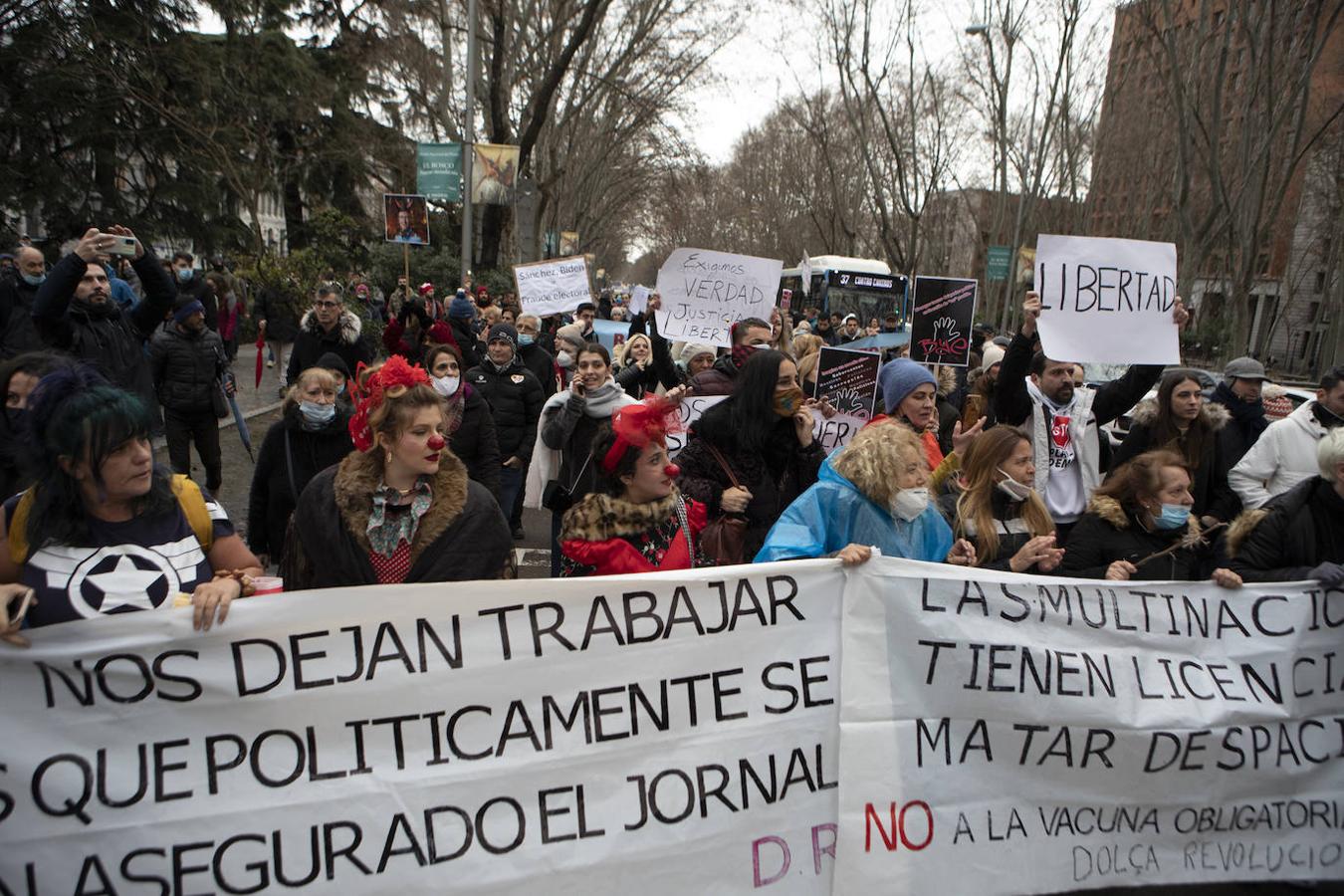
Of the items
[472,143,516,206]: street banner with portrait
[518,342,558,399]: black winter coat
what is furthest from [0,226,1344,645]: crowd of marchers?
[472,143,516,206]: street banner with portrait

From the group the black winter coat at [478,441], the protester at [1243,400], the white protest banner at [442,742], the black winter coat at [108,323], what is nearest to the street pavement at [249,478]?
the black winter coat at [478,441]

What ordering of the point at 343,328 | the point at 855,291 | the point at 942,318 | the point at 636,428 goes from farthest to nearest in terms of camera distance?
the point at 855,291 → the point at 942,318 → the point at 343,328 → the point at 636,428

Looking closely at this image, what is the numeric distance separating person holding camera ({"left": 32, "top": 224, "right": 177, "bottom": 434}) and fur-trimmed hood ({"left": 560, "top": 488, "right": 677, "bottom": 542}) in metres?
2.78

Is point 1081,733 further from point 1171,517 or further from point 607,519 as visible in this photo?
point 607,519

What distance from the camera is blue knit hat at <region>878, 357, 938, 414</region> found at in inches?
170

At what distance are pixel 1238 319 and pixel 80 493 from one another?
60.0 feet

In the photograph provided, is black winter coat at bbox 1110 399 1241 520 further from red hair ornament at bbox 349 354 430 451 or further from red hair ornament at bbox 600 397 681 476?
red hair ornament at bbox 349 354 430 451

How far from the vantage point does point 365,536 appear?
2.78 meters

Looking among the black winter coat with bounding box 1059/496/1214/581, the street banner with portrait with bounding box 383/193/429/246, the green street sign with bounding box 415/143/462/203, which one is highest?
the green street sign with bounding box 415/143/462/203

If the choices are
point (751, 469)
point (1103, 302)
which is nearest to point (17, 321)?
point (751, 469)

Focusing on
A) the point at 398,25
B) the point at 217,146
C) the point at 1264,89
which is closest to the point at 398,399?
the point at 1264,89

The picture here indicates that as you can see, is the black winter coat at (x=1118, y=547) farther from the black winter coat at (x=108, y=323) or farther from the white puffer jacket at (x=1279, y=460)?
the black winter coat at (x=108, y=323)

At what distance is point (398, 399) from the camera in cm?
285

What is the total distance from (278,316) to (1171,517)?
1478 cm
